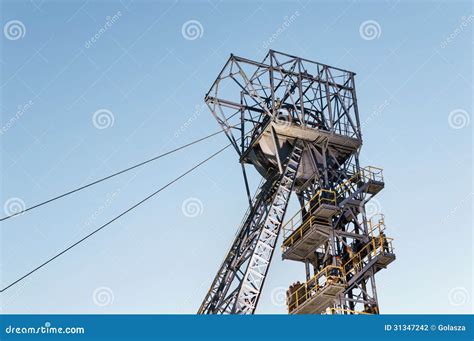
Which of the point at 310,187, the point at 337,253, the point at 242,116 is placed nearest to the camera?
the point at 337,253

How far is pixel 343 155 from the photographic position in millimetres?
25844

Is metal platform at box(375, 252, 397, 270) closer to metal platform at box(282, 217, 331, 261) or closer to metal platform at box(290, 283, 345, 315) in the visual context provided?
metal platform at box(290, 283, 345, 315)

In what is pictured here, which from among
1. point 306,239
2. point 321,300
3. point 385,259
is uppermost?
point 306,239

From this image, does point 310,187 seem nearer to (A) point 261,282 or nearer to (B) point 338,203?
(B) point 338,203

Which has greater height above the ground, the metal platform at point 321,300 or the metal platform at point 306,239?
the metal platform at point 306,239

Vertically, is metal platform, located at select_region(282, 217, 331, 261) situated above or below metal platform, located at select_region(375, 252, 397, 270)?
above

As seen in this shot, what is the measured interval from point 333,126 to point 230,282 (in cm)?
730

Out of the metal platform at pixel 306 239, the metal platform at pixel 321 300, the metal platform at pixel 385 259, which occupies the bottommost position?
the metal platform at pixel 321 300

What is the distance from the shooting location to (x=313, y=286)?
22781 millimetres

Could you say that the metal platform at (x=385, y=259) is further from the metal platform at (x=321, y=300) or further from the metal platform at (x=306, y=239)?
the metal platform at (x=306, y=239)

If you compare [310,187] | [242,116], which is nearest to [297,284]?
[310,187]

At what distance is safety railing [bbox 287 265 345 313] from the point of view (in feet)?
71.9

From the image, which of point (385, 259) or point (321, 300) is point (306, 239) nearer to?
point (321, 300)

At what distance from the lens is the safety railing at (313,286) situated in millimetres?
21908
